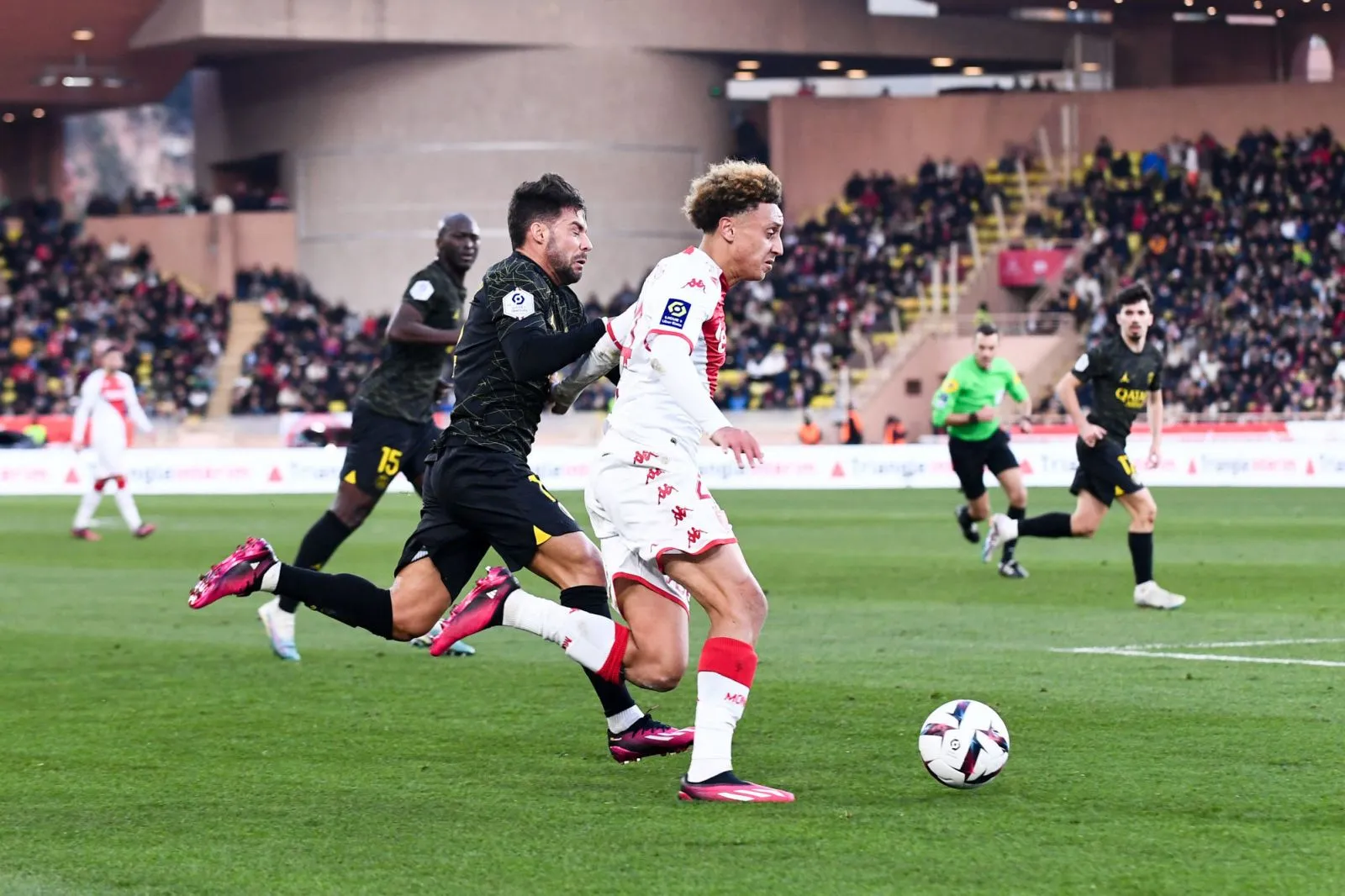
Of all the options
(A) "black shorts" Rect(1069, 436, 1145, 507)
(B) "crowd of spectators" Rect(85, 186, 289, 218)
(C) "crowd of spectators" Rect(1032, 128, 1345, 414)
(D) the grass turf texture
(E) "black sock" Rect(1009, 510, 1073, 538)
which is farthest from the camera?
(B) "crowd of spectators" Rect(85, 186, 289, 218)

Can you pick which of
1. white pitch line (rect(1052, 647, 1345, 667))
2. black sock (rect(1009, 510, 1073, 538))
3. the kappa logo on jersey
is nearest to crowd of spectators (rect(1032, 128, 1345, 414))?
black sock (rect(1009, 510, 1073, 538))

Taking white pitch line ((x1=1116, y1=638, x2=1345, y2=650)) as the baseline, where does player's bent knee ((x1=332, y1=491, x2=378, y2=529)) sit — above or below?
above

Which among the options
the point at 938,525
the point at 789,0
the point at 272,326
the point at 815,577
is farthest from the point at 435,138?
the point at 815,577

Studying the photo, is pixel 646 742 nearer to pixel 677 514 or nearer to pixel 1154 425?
pixel 677 514

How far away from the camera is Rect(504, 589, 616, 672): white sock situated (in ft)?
22.9

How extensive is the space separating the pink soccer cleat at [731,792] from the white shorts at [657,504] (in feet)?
2.37

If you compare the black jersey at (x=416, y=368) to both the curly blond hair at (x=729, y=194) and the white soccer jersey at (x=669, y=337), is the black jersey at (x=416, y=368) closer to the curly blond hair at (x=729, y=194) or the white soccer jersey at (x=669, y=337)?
the white soccer jersey at (x=669, y=337)

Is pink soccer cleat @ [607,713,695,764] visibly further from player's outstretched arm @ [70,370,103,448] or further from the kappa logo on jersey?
player's outstretched arm @ [70,370,103,448]

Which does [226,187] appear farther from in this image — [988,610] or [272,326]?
[988,610]

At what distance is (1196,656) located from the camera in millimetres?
10414

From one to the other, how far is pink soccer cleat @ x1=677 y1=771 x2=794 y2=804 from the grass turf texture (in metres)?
0.06

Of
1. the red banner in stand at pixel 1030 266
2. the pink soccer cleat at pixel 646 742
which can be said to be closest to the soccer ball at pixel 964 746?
the pink soccer cleat at pixel 646 742

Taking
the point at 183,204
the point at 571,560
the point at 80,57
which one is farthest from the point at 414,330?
the point at 183,204

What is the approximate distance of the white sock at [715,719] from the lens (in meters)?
6.46
